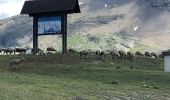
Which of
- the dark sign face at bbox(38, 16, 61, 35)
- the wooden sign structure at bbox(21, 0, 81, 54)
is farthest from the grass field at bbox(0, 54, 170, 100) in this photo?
the dark sign face at bbox(38, 16, 61, 35)

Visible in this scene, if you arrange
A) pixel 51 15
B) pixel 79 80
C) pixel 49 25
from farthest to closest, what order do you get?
pixel 51 15 → pixel 49 25 → pixel 79 80

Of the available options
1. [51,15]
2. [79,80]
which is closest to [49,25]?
[51,15]

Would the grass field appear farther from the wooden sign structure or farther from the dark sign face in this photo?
the dark sign face

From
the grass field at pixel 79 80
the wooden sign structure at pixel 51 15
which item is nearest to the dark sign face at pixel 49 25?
the wooden sign structure at pixel 51 15

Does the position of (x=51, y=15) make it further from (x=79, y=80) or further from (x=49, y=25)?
(x=79, y=80)

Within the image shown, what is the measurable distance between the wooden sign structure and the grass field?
3.99 m

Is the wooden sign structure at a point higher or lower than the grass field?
higher

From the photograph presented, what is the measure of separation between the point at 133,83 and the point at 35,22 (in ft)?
97.2

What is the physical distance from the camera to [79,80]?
4238cm

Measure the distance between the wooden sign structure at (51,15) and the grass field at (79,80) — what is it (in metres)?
3.99

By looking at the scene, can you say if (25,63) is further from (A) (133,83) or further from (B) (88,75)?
(A) (133,83)

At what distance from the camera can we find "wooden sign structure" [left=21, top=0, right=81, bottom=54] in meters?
66.6

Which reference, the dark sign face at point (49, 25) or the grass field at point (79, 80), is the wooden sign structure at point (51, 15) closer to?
the dark sign face at point (49, 25)

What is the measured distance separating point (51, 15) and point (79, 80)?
26726mm
